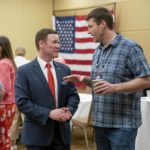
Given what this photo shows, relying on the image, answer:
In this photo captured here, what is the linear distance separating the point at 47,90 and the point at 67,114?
214 millimetres

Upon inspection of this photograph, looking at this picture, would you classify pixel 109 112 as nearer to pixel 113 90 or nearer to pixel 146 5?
pixel 113 90

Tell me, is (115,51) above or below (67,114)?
above

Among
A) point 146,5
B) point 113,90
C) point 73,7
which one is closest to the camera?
point 113,90

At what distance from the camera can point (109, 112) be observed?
238 cm

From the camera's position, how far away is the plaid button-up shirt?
91.0 inches

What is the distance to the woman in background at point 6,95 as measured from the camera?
3.74m

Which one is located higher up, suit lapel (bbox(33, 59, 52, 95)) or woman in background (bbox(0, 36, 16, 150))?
suit lapel (bbox(33, 59, 52, 95))

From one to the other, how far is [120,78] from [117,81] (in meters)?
0.03

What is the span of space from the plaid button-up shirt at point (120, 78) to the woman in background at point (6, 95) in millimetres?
1577

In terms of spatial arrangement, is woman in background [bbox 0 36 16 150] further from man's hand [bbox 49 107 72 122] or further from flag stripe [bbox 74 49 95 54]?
flag stripe [bbox 74 49 95 54]

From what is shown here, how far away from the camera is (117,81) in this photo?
2342mm

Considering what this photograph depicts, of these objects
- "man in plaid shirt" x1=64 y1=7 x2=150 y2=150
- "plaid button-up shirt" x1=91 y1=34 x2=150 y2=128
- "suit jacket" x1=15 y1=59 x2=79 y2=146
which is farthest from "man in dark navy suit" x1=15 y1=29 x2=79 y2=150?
"plaid button-up shirt" x1=91 y1=34 x2=150 y2=128

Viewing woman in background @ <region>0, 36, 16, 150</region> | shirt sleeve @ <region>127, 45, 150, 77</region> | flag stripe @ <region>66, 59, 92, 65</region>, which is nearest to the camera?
shirt sleeve @ <region>127, 45, 150, 77</region>

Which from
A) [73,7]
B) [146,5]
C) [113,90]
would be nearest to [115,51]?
[113,90]
